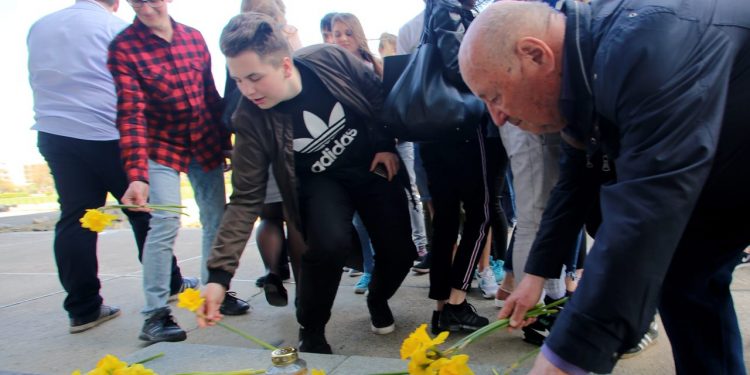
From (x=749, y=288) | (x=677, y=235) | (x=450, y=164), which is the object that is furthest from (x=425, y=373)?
(x=749, y=288)

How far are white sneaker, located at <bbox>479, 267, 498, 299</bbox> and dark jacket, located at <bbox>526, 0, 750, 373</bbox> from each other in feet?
7.15

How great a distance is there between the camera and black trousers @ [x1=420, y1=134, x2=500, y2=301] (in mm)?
2482

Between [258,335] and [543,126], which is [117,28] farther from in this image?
[543,126]

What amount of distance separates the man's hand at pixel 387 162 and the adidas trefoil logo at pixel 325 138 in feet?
0.49

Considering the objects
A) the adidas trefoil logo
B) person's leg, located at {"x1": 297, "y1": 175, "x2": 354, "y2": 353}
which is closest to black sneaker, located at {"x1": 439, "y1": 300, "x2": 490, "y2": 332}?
person's leg, located at {"x1": 297, "y1": 175, "x2": 354, "y2": 353}

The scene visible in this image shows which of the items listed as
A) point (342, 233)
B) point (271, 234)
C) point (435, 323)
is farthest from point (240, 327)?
point (435, 323)

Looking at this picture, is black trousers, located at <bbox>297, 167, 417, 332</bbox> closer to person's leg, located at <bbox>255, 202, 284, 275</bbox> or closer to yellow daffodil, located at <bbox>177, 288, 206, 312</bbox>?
person's leg, located at <bbox>255, 202, 284, 275</bbox>

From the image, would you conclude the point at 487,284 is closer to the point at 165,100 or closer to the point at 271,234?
the point at 271,234

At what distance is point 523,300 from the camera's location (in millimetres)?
1477

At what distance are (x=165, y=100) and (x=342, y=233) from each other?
122cm

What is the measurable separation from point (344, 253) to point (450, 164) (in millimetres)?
639

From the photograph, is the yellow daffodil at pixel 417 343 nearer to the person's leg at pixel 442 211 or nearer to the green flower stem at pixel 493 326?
the green flower stem at pixel 493 326

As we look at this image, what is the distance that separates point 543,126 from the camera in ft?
4.45

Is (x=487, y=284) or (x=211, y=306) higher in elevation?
(x=211, y=306)
